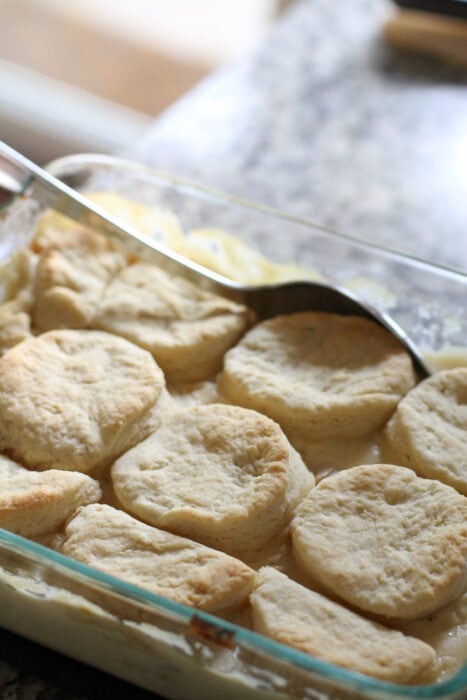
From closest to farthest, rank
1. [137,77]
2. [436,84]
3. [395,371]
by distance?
[395,371] → [436,84] → [137,77]

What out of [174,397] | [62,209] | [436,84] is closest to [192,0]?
[436,84]

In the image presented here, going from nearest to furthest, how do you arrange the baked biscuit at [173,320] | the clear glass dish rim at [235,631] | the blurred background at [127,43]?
the clear glass dish rim at [235,631] < the baked biscuit at [173,320] < the blurred background at [127,43]

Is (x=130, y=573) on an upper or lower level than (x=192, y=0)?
lower

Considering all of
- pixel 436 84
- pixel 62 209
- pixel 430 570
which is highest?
pixel 436 84

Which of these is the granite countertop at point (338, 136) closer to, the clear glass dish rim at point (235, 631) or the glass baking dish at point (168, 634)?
the glass baking dish at point (168, 634)

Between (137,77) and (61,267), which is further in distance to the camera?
(137,77)

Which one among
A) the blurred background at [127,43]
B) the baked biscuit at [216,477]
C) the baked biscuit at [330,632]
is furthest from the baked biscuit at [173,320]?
the blurred background at [127,43]

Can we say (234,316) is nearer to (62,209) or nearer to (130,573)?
(62,209)
